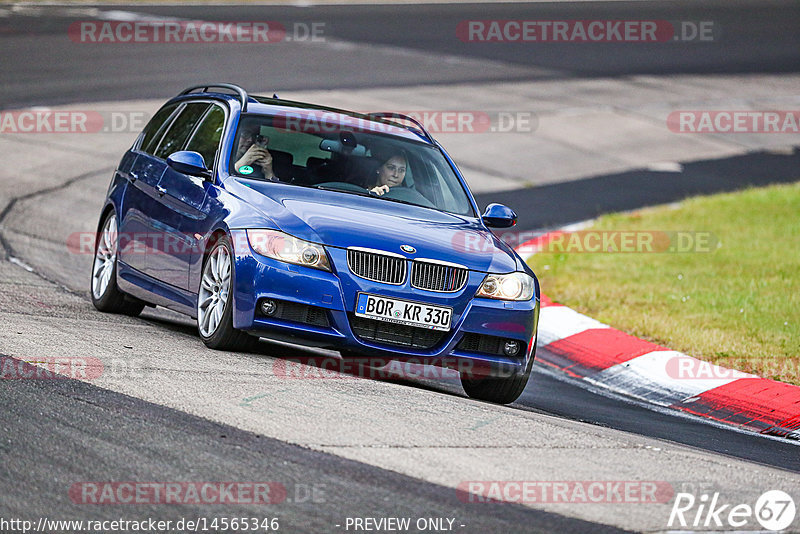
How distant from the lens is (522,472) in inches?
234

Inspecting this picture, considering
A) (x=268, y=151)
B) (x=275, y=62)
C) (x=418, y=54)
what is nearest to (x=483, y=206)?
(x=268, y=151)

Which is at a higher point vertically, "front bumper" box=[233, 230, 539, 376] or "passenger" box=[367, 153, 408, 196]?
"passenger" box=[367, 153, 408, 196]

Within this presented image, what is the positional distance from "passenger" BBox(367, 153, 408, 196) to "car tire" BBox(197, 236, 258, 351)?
1321 mm

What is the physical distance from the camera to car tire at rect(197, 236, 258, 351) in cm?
805

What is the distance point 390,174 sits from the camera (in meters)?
9.23

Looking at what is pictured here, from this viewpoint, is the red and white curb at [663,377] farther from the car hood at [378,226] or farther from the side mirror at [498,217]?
the car hood at [378,226]

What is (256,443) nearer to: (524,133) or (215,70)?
(524,133)

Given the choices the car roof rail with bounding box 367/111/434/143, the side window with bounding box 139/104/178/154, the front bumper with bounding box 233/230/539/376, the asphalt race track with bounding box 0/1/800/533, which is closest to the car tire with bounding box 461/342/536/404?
the asphalt race track with bounding box 0/1/800/533

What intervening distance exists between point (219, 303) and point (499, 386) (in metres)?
1.89

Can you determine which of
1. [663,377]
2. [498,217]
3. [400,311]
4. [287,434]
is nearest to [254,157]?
[498,217]

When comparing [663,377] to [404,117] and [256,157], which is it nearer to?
[404,117]

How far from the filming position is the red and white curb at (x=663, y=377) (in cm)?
903

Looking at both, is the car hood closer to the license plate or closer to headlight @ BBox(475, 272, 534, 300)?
headlight @ BBox(475, 272, 534, 300)

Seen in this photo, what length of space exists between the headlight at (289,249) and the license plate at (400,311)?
1.01 ft
